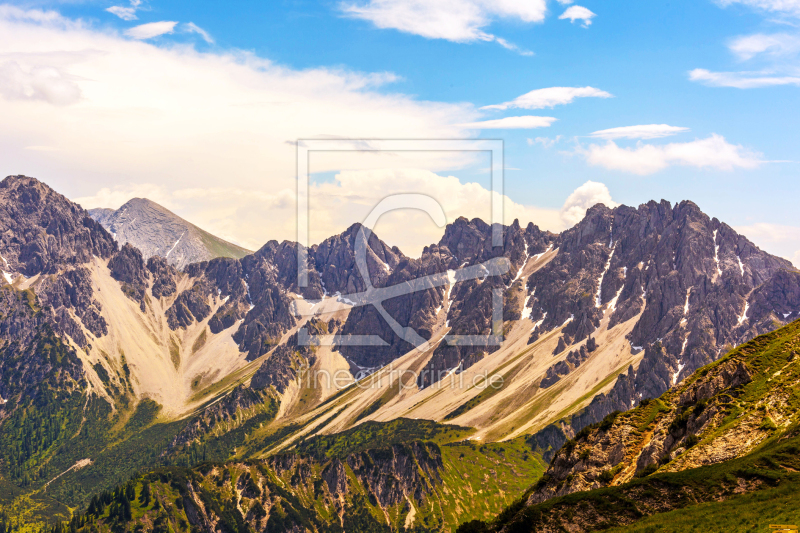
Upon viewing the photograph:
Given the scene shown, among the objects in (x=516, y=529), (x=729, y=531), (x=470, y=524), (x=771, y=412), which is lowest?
(x=470, y=524)

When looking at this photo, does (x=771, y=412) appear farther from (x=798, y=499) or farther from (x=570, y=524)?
(x=570, y=524)

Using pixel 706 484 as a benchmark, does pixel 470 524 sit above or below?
below

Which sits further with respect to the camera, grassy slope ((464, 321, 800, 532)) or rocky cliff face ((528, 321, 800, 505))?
rocky cliff face ((528, 321, 800, 505))

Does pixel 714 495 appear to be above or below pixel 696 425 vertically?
below

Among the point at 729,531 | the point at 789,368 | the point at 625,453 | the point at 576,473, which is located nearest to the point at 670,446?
the point at 625,453

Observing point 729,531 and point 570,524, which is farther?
point 570,524

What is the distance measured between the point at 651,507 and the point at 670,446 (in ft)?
94.7

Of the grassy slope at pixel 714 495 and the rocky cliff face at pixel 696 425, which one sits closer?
the grassy slope at pixel 714 495

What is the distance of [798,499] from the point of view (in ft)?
223

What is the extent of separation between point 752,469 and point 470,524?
141 feet

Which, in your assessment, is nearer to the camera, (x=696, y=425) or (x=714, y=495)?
(x=714, y=495)

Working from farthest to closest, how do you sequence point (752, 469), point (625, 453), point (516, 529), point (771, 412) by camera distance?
point (625, 453), point (771, 412), point (516, 529), point (752, 469)

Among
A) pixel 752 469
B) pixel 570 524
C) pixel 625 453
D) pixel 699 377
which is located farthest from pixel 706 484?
pixel 699 377

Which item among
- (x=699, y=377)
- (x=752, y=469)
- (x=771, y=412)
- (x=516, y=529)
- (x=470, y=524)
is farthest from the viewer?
(x=699, y=377)
